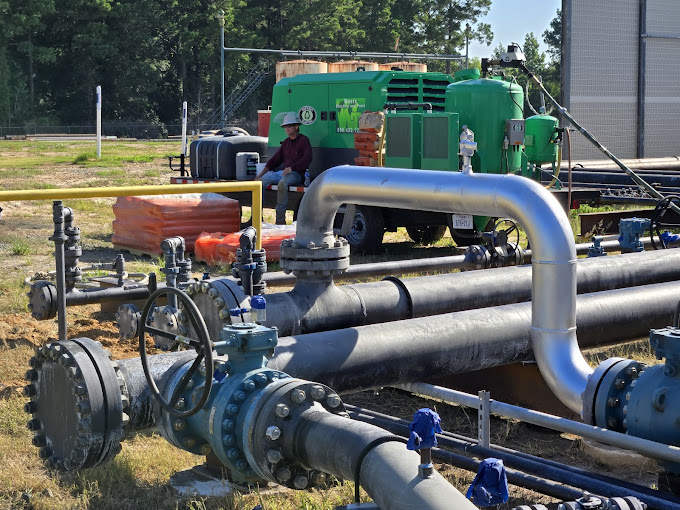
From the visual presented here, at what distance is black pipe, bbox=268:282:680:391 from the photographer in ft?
16.0

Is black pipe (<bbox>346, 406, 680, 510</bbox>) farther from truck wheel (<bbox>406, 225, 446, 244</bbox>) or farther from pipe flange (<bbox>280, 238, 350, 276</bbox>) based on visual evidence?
truck wheel (<bbox>406, 225, 446, 244</bbox>)

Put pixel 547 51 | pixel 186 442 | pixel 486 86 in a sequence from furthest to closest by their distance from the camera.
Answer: pixel 547 51 → pixel 486 86 → pixel 186 442

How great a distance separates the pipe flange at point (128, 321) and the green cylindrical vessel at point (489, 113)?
5.37 m

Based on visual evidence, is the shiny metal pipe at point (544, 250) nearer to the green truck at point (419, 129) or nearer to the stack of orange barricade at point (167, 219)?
the green truck at point (419, 129)

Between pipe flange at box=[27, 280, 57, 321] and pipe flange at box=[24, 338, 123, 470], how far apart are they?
2.58m

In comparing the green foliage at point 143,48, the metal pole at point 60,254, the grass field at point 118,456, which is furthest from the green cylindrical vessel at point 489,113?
the green foliage at point 143,48

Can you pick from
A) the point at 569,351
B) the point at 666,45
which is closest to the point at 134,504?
the point at 569,351

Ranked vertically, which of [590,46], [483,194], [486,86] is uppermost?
[590,46]

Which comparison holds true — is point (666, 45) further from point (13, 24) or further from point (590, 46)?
point (13, 24)

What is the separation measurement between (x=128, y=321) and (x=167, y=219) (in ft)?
15.4

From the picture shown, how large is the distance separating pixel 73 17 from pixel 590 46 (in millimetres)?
44724

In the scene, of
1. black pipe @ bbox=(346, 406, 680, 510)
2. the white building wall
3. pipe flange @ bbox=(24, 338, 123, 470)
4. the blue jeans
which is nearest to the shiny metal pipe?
black pipe @ bbox=(346, 406, 680, 510)

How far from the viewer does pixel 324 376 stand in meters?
4.87

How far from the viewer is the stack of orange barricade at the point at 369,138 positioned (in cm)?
1213
